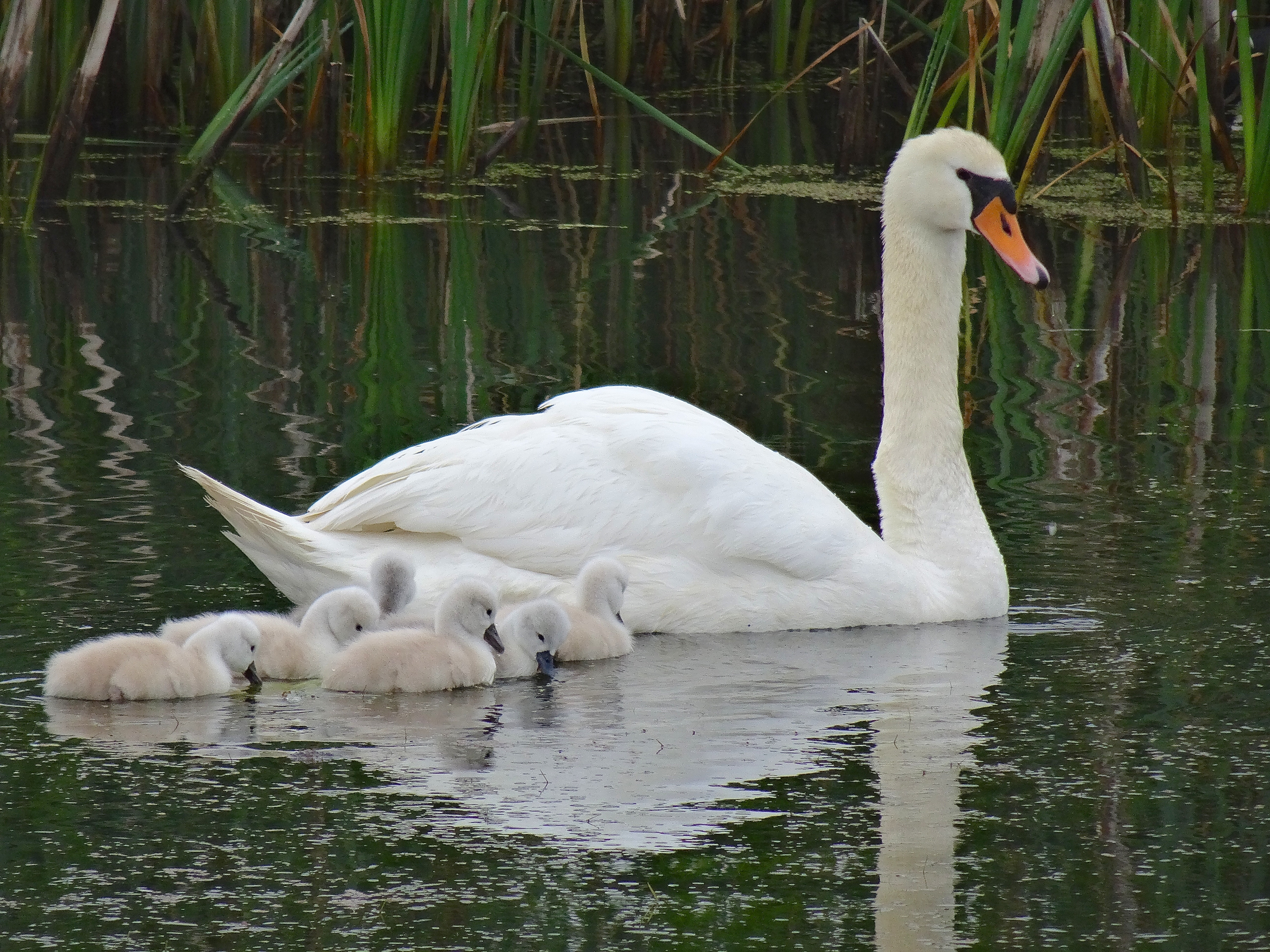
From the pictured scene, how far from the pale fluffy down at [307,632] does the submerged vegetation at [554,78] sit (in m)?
6.69

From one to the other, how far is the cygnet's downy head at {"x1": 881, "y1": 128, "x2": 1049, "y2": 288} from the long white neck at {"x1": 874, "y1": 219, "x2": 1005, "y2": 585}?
0.21 feet

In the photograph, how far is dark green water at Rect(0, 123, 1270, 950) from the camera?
14.0ft

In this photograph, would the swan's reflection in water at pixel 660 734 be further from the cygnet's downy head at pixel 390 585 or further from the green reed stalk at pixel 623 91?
the green reed stalk at pixel 623 91

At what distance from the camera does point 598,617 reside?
20.5ft

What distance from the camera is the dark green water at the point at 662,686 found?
426 cm

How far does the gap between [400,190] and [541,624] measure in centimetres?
929

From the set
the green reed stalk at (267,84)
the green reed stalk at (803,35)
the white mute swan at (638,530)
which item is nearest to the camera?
the white mute swan at (638,530)

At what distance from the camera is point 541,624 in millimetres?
5988

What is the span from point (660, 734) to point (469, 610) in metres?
0.78

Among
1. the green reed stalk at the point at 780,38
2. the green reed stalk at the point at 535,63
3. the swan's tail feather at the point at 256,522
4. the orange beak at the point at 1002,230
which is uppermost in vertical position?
the green reed stalk at the point at 780,38

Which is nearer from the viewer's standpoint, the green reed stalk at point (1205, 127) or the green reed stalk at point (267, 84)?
the green reed stalk at point (1205, 127)

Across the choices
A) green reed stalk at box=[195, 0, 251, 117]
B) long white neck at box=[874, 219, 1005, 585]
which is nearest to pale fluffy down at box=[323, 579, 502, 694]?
long white neck at box=[874, 219, 1005, 585]

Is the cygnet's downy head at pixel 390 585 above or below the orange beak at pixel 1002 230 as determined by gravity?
below

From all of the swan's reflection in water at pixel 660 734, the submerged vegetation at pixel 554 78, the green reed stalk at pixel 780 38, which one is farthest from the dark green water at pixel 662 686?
the green reed stalk at pixel 780 38
